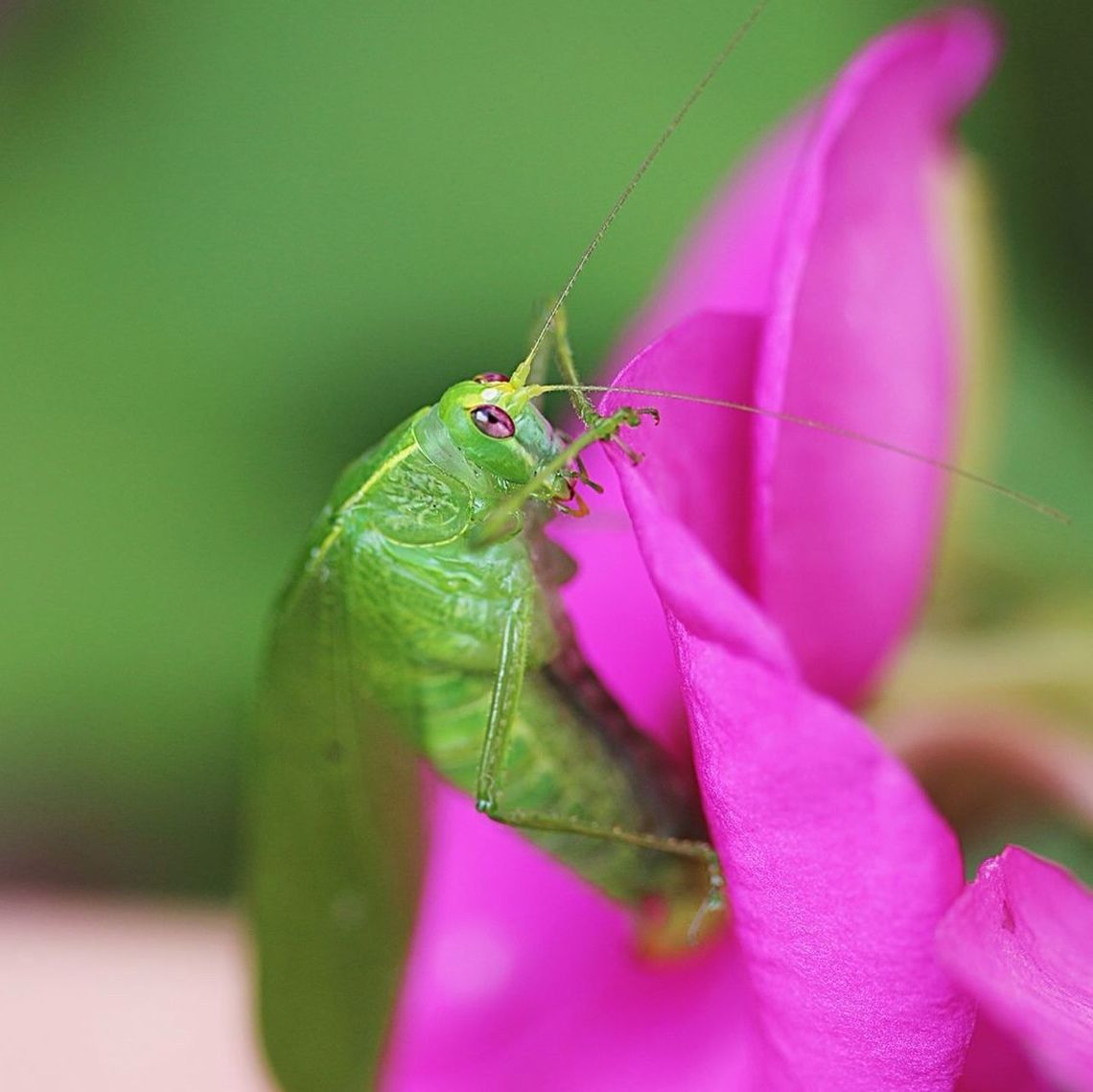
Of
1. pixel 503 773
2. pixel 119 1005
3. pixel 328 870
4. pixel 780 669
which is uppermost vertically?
pixel 780 669

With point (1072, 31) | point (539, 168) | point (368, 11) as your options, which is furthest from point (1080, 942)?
point (368, 11)

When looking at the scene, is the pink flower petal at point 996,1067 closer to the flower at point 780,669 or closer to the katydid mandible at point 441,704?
the flower at point 780,669

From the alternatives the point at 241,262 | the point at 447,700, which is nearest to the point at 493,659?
the point at 447,700

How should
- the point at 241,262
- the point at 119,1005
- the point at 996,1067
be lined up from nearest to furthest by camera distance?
the point at 996,1067 → the point at 119,1005 → the point at 241,262

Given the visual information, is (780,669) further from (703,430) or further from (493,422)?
(493,422)

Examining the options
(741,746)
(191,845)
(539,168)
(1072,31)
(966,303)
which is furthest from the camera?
(191,845)

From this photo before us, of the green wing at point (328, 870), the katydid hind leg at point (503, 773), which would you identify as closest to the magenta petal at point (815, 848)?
the katydid hind leg at point (503, 773)

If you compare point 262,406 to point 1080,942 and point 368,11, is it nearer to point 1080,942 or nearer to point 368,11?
point 368,11

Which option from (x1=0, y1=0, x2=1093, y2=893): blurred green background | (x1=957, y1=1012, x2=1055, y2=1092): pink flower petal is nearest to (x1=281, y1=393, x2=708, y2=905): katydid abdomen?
(x1=957, y1=1012, x2=1055, y2=1092): pink flower petal
